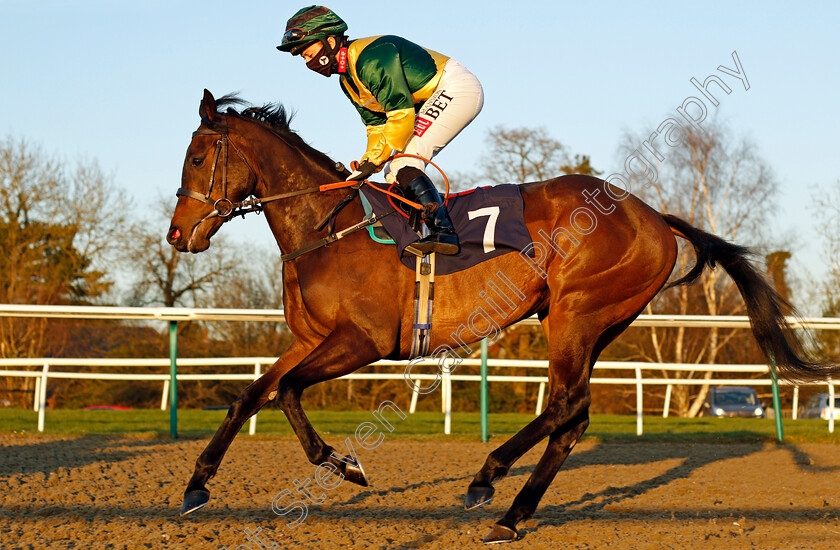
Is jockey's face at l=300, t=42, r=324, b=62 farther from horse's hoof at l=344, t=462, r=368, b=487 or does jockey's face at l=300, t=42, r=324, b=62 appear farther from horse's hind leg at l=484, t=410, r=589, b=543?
horse's hind leg at l=484, t=410, r=589, b=543

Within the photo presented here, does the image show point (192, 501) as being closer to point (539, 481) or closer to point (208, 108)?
point (539, 481)

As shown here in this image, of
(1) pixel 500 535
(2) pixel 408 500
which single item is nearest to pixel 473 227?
(1) pixel 500 535

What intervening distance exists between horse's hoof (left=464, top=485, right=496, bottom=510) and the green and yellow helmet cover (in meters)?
2.61

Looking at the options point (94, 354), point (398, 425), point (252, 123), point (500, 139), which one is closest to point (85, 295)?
point (94, 354)

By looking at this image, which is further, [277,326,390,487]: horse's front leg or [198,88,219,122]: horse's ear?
[198,88,219,122]: horse's ear

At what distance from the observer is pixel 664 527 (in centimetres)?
425

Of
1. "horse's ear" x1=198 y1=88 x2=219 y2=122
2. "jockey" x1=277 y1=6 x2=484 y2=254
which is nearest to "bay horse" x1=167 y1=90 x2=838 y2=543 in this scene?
"horse's ear" x1=198 y1=88 x2=219 y2=122

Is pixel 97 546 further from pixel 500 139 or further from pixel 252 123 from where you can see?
pixel 500 139

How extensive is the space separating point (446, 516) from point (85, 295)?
80.2 ft

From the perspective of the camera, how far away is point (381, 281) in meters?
4.26

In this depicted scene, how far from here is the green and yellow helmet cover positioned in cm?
443

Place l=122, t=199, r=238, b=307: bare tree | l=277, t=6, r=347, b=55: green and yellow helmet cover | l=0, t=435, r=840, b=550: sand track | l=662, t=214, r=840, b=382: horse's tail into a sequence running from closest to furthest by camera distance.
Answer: l=0, t=435, r=840, b=550: sand track, l=277, t=6, r=347, b=55: green and yellow helmet cover, l=662, t=214, r=840, b=382: horse's tail, l=122, t=199, r=238, b=307: bare tree

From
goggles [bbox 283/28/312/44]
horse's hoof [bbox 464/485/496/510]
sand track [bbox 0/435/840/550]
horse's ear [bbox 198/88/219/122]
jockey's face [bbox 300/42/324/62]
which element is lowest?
sand track [bbox 0/435/840/550]

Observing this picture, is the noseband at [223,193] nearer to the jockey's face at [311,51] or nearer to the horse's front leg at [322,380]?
the jockey's face at [311,51]
